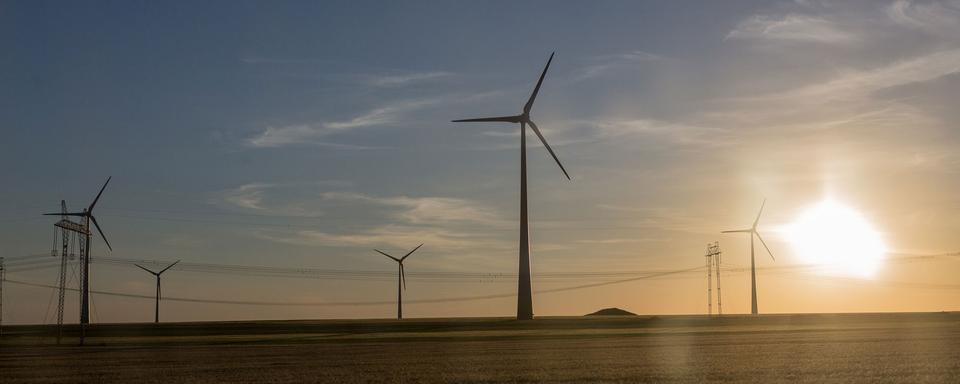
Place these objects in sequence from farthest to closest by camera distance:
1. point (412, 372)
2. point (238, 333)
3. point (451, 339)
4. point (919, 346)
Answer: point (238, 333) < point (451, 339) < point (919, 346) < point (412, 372)

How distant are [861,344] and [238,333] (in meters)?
85.6

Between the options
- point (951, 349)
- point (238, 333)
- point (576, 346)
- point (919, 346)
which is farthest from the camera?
point (238, 333)

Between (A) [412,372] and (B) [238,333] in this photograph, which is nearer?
(A) [412,372]

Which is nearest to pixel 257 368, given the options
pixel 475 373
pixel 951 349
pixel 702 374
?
pixel 475 373

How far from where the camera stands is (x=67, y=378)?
182ft

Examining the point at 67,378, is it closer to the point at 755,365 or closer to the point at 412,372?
the point at 412,372

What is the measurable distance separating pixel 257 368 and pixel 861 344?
159 ft

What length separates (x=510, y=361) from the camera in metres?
66.6

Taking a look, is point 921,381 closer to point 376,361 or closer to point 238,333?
point 376,361

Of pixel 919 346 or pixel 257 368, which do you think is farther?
pixel 919 346

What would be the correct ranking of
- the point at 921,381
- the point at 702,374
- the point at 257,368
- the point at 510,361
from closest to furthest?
the point at 921,381, the point at 702,374, the point at 257,368, the point at 510,361

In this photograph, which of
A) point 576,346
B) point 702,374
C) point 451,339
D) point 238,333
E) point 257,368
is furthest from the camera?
point 238,333

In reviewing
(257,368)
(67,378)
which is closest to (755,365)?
(257,368)

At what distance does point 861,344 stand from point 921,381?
124 feet
